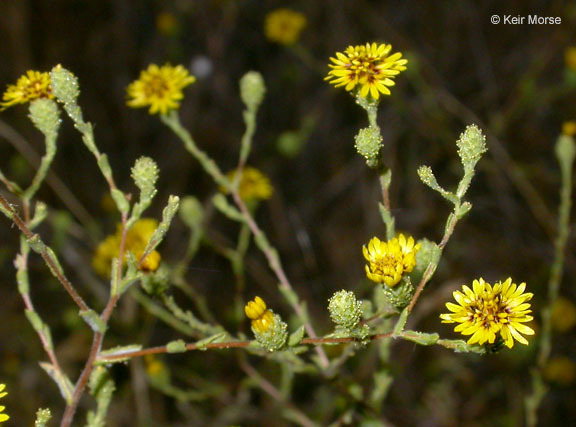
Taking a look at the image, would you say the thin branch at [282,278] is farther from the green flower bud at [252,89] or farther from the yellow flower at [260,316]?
the green flower bud at [252,89]

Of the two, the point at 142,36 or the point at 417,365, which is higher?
the point at 142,36

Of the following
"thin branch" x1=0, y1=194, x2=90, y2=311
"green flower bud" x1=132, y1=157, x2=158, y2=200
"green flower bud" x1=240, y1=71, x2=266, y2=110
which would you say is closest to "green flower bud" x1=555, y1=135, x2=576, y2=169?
"green flower bud" x1=240, y1=71, x2=266, y2=110

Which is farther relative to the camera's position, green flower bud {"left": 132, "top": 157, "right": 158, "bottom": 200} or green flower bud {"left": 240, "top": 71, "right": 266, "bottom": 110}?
green flower bud {"left": 240, "top": 71, "right": 266, "bottom": 110}

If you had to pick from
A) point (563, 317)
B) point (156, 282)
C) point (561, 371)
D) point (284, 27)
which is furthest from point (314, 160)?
point (156, 282)

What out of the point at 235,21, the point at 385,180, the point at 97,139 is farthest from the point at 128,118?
the point at 385,180

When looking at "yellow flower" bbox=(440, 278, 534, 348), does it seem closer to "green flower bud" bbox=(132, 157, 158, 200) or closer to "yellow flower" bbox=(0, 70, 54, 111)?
"green flower bud" bbox=(132, 157, 158, 200)

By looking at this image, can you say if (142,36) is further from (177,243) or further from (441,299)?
(441,299)
